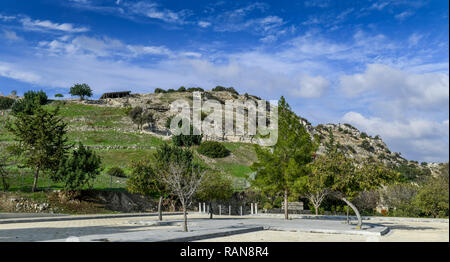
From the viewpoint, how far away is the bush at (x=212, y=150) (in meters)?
75.4

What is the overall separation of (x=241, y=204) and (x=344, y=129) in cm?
11560

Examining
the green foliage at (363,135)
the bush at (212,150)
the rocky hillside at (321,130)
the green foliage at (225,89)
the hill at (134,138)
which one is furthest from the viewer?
the green foliage at (225,89)

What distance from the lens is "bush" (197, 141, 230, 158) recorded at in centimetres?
7544

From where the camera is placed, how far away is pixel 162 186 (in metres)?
30.0

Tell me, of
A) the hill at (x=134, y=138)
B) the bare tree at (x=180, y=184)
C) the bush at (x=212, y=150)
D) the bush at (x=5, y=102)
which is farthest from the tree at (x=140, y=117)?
the bare tree at (x=180, y=184)

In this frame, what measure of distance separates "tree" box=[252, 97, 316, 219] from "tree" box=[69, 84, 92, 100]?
10481 centimetres

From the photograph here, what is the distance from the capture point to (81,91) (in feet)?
409

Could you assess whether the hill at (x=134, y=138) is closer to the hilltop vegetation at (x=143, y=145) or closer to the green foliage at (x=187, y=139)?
the hilltop vegetation at (x=143, y=145)

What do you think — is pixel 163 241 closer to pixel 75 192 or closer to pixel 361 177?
pixel 361 177

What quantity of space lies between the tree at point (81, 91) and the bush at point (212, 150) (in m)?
65.2

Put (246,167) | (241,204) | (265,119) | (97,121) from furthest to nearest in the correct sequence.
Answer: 1. (265,119)
2. (97,121)
3. (246,167)
4. (241,204)

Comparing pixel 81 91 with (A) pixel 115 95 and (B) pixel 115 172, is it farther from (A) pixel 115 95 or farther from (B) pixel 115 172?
(B) pixel 115 172

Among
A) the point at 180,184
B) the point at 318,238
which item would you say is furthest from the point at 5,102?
the point at 318,238
